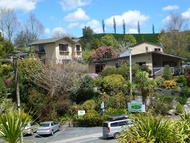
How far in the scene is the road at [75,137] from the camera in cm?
2586

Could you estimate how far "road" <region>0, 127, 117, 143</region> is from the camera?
25.9m

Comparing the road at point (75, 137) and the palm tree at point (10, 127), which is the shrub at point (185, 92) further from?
the palm tree at point (10, 127)

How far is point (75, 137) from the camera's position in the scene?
27.9 metres

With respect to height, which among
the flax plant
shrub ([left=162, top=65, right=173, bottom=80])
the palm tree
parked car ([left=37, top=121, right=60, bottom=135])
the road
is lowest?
the road

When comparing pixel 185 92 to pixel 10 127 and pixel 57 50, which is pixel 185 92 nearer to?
pixel 57 50

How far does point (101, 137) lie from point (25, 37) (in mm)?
58346

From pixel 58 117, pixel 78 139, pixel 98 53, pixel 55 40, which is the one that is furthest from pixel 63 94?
pixel 98 53

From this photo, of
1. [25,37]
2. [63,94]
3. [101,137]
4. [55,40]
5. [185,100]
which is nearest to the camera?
[101,137]

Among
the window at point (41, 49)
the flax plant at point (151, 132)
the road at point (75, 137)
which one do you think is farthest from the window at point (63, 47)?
the flax plant at point (151, 132)

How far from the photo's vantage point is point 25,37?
7919cm

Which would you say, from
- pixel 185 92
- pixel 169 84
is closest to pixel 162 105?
pixel 185 92

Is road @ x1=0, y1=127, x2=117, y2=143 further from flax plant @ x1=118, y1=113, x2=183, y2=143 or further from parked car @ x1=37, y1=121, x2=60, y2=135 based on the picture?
flax plant @ x1=118, y1=113, x2=183, y2=143

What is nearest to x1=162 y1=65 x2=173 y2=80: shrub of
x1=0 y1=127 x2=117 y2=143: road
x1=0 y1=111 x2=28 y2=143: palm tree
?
x1=0 y1=127 x2=117 y2=143: road

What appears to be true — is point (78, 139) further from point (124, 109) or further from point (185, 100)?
point (185, 100)
